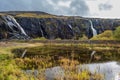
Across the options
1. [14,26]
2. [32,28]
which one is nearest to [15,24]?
[14,26]

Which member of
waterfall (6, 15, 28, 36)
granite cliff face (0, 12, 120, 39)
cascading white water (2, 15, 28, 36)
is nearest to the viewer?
granite cliff face (0, 12, 120, 39)

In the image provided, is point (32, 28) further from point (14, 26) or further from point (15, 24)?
point (14, 26)

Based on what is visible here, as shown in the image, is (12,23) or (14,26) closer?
(14,26)

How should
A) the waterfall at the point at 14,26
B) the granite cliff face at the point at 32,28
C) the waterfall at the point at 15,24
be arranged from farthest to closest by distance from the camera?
1. the waterfall at the point at 15,24
2. the waterfall at the point at 14,26
3. the granite cliff face at the point at 32,28

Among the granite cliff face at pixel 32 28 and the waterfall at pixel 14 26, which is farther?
the waterfall at pixel 14 26

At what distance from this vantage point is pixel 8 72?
39125 mm

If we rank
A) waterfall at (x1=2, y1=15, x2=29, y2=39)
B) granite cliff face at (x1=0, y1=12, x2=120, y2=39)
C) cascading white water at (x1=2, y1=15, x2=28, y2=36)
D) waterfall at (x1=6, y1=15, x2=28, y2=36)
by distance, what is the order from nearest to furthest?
1. granite cliff face at (x1=0, y1=12, x2=120, y2=39)
2. waterfall at (x1=2, y1=15, x2=29, y2=39)
3. cascading white water at (x1=2, y1=15, x2=28, y2=36)
4. waterfall at (x1=6, y1=15, x2=28, y2=36)

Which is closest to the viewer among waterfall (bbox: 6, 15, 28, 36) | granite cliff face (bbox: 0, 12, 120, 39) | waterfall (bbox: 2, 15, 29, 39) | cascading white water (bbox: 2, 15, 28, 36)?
granite cliff face (bbox: 0, 12, 120, 39)

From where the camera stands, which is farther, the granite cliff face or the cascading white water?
the cascading white water

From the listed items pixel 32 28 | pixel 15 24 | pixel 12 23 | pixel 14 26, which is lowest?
pixel 32 28

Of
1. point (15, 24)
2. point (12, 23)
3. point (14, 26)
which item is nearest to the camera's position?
point (14, 26)

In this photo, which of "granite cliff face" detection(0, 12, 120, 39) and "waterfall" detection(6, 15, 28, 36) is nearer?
"granite cliff face" detection(0, 12, 120, 39)

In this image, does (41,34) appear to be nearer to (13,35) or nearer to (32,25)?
(32,25)

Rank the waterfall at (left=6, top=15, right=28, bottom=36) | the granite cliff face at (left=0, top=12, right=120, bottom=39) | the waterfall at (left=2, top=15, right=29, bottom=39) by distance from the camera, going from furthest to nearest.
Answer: the waterfall at (left=6, top=15, right=28, bottom=36) < the waterfall at (left=2, top=15, right=29, bottom=39) < the granite cliff face at (left=0, top=12, right=120, bottom=39)
